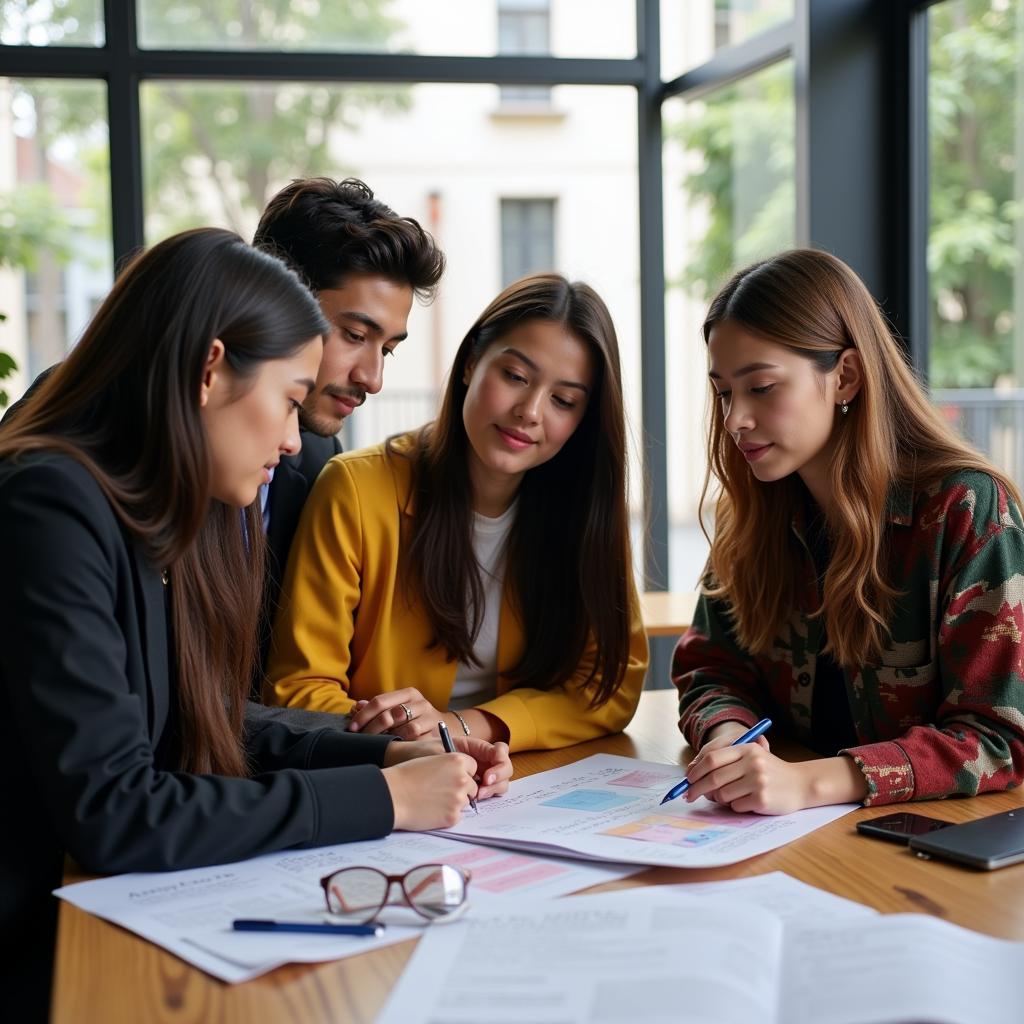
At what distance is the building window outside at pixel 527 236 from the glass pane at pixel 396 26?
0.74m

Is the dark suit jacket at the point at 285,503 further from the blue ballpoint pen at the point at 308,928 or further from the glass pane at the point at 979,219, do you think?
the glass pane at the point at 979,219

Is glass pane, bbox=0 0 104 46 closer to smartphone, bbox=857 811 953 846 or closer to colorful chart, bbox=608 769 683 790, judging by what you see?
colorful chart, bbox=608 769 683 790

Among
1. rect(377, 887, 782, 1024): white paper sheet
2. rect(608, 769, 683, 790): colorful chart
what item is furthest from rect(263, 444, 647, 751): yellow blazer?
rect(377, 887, 782, 1024): white paper sheet

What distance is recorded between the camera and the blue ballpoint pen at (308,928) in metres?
1.03

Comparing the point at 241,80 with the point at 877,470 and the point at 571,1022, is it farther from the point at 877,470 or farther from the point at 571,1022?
the point at 571,1022

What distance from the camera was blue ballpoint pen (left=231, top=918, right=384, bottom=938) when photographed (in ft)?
3.38

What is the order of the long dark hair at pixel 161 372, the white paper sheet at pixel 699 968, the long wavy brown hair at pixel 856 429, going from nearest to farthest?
the white paper sheet at pixel 699 968, the long dark hair at pixel 161 372, the long wavy brown hair at pixel 856 429

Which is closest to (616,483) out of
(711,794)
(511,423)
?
(511,423)

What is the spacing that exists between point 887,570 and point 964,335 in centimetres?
203

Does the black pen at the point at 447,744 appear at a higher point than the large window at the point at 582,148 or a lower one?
lower

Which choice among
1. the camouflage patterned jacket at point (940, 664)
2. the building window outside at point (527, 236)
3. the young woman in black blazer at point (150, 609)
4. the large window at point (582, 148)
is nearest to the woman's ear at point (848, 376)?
the camouflage patterned jacket at point (940, 664)

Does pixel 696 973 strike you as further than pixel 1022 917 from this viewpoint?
No

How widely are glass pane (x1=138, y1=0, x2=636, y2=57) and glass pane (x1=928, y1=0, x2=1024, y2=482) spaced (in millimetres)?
1182

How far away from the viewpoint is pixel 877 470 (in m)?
1.61
